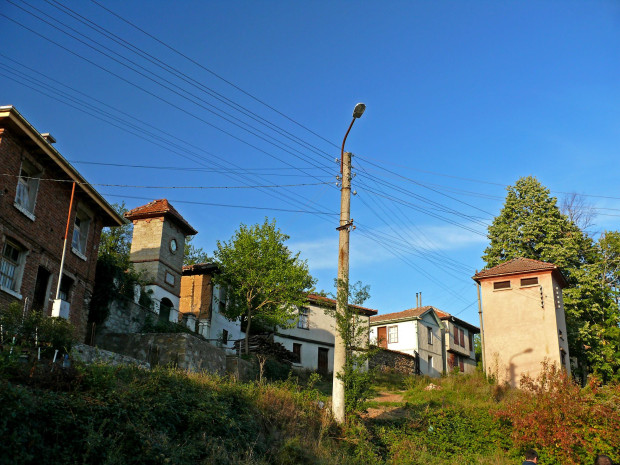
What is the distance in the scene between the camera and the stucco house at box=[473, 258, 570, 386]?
95.0ft

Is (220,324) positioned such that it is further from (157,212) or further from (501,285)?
(501,285)

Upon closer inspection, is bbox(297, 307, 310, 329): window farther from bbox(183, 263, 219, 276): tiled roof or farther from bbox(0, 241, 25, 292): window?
bbox(0, 241, 25, 292): window

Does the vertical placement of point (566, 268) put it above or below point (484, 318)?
above

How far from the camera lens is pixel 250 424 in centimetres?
1381

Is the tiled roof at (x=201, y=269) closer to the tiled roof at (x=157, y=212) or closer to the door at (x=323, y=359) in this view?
the tiled roof at (x=157, y=212)

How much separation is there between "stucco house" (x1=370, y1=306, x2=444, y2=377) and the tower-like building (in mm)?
17201

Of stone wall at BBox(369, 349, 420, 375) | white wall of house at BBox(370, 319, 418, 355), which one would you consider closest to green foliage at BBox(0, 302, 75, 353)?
stone wall at BBox(369, 349, 420, 375)

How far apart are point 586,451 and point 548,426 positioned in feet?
3.82

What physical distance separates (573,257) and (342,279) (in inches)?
869

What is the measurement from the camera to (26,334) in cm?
1317

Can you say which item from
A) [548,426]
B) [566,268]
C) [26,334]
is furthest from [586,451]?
[566,268]

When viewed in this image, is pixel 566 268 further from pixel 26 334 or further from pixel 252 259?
pixel 26 334

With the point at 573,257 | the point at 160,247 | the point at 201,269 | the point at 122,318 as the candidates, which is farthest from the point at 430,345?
the point at 122,318

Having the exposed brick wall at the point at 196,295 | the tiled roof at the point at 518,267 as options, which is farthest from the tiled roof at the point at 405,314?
the exposed brick wall at the point at 196,295
